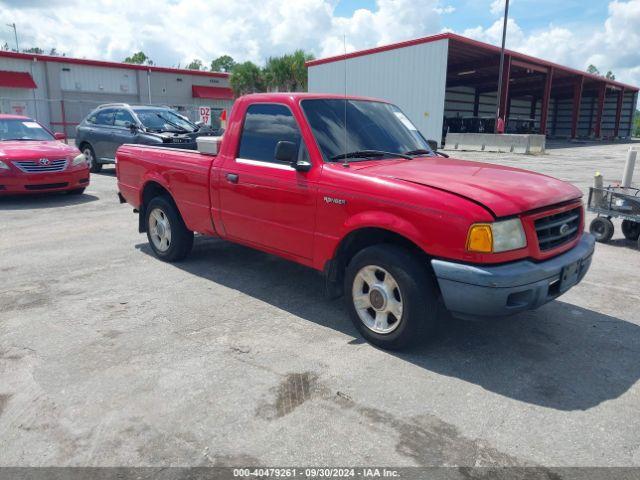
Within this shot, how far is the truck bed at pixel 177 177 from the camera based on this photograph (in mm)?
5129

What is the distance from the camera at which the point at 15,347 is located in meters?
3.73

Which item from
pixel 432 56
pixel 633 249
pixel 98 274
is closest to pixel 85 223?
pixel 98 274

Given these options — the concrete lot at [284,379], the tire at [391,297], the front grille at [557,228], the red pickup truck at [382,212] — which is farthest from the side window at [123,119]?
the front grille at [557,228]

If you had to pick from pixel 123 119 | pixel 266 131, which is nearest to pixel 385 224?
pixel 266 131

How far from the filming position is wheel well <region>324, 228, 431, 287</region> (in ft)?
12.0

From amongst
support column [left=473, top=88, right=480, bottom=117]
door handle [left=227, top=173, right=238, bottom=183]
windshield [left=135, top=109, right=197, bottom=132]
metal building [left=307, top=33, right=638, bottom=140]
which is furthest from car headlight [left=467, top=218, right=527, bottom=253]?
support column [left=473, top=88, right=480, bottom=117]

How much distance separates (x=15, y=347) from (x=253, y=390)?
192 centimetres

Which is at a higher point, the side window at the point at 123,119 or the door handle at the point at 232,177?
the side window at the point at 123,119

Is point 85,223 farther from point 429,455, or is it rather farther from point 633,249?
point 633,249

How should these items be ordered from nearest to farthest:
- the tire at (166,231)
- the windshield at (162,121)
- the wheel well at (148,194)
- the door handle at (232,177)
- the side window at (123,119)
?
1. the door handle at (232,177)
2. the tire at (166,231)
3. the wheel well at (148,194)
4. the windshield at (162,121)
5. the side window at (123,119)

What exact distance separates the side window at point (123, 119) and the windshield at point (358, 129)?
9.01 meters

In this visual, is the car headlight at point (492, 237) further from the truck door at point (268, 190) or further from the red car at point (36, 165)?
the red car at point (36, 165)

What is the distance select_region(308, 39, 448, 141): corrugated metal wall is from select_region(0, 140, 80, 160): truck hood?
2112cm

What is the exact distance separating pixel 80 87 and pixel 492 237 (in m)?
39.3
